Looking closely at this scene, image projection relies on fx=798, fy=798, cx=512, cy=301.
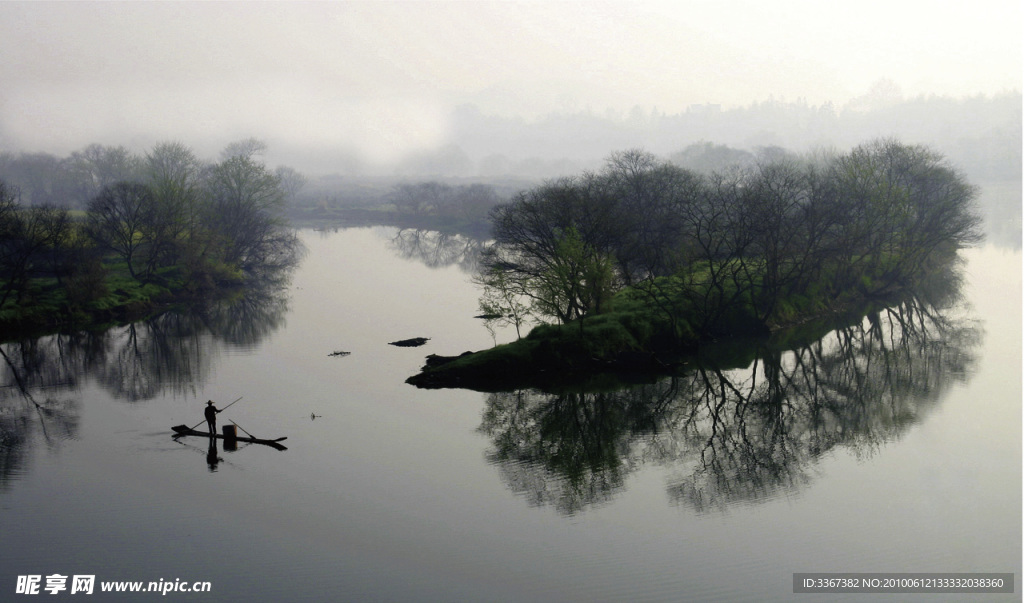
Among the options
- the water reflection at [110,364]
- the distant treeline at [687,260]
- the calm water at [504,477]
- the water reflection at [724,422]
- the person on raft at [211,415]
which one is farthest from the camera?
the distant treeline at [687,260]

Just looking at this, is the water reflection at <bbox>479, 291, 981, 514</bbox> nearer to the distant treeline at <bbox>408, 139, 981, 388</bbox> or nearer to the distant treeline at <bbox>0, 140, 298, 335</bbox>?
the distant treeline at <bbox>408, 139, 981, 388</bbox>

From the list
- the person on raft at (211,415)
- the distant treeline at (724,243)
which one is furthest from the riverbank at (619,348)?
the person on raft at (211,415)

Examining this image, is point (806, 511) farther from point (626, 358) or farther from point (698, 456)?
point (626, 358)

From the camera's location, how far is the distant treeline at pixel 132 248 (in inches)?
2603

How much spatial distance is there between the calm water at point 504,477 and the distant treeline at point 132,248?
50.4 ft

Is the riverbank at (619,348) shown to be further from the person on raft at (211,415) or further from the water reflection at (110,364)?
the water reflection at (110,364)

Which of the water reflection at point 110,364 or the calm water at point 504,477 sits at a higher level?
the water reflection at point 110,364

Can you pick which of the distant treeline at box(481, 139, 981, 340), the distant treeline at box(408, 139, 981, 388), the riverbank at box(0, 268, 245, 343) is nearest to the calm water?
the distant treeline at box(408, 139, 981, 388)

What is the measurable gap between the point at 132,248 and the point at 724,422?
65.7m

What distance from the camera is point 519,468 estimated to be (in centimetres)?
3097

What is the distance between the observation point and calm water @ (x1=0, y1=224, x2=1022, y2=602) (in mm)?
22953

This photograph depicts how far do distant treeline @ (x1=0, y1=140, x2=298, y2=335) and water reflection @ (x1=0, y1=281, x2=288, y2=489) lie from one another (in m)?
6.14

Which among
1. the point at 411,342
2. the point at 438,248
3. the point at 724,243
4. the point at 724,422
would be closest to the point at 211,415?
the point at 724,422

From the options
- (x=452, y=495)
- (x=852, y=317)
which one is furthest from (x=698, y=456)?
(x=852, y=317)
